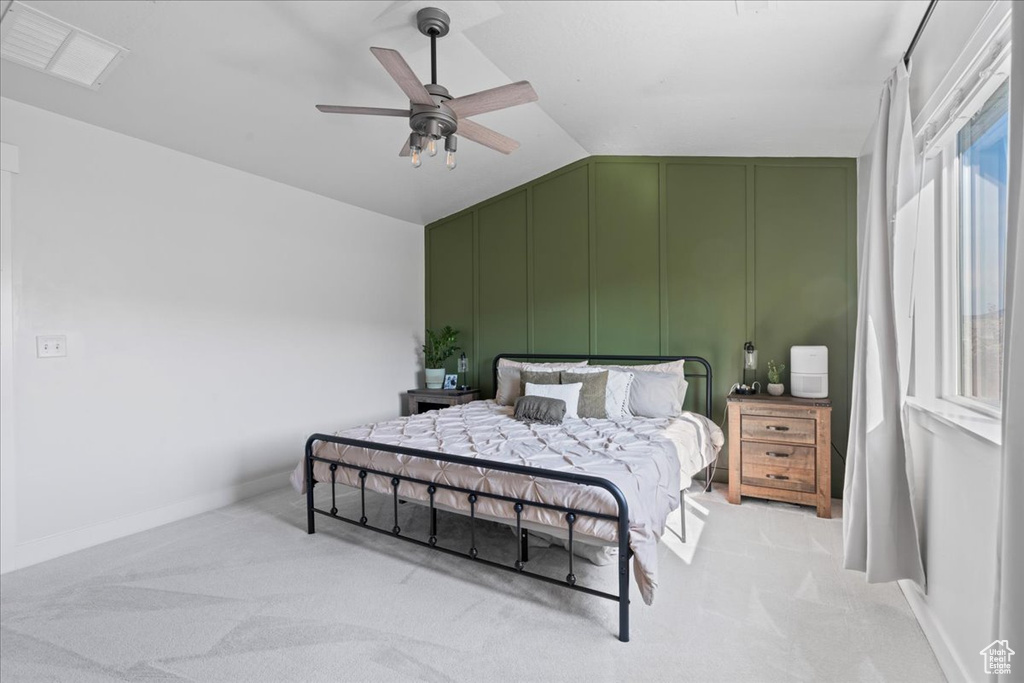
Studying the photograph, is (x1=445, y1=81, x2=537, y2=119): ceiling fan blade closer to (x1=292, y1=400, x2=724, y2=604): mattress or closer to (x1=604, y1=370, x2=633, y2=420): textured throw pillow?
(x1=292, y1=400, x2=724, y2=604): mattress

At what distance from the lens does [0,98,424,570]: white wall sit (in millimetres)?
2809

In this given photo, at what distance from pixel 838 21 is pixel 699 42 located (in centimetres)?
59

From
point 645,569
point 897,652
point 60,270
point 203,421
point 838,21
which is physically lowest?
point 897,652

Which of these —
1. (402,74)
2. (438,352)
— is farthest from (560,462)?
(438,352)

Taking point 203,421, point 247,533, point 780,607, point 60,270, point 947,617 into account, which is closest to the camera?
point 947,617

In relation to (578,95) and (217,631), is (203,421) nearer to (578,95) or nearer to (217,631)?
(217,631)

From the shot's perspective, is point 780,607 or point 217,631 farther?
point 780,607

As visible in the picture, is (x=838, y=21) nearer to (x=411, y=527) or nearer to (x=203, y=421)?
(x=411, y=527)

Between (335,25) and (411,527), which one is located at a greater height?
(335,25)

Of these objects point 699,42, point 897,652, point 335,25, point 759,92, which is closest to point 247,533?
point 335,25

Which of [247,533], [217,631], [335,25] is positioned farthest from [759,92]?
[247,533]

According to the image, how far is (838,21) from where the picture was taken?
7.22 ft

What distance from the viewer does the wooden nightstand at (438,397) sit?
4.96m

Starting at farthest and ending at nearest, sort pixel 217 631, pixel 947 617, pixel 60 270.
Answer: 1. pixel 60 270
2. pixel 217 631
3. pixel 947 617
